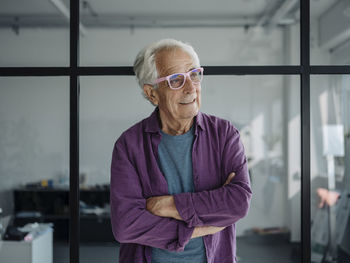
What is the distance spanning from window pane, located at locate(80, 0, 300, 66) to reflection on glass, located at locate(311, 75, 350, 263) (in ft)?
2.85

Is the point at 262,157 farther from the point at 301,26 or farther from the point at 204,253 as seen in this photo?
the point at 204,253

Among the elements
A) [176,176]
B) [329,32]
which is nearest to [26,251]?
[176,176]

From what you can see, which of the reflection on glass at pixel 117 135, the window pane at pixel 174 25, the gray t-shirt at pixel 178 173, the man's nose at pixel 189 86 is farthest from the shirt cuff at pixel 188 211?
the window pane at pixel 174 25

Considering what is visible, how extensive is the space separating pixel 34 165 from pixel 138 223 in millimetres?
1128

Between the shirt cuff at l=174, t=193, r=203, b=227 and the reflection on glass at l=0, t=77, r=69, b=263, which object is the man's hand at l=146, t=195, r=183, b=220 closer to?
the shirt cuff at l=174, t=193, r=203, b=227

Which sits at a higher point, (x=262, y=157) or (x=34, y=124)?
(x=34, y=124)

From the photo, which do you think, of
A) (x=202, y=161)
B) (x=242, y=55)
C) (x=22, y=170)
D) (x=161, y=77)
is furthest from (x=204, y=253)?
(x=242, y=55)

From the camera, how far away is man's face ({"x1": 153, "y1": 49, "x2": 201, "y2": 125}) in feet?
4.90

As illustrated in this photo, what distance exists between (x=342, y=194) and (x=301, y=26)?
6.61 feet

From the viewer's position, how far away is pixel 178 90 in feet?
4.94

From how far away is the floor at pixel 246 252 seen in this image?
2000 mm

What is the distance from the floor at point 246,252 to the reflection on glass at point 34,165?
2cm

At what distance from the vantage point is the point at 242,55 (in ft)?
8.28

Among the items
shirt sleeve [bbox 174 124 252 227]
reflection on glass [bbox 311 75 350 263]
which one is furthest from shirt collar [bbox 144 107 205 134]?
reflection on glass [bbox 311 75 350 263]
